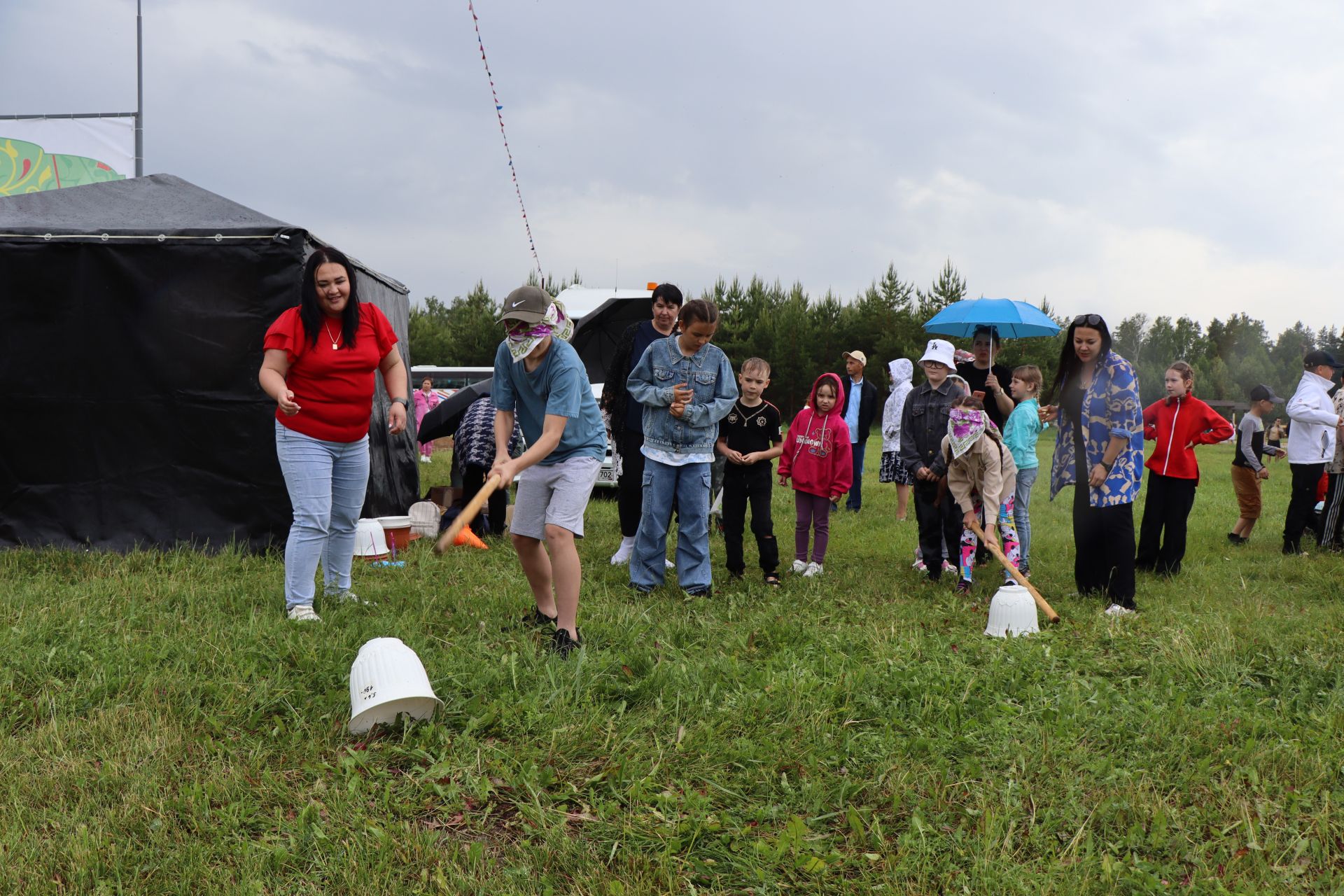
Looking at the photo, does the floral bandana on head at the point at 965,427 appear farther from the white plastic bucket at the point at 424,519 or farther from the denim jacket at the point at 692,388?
the white plastic bucket at the point at 424,519

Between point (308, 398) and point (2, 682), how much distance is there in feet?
6.01

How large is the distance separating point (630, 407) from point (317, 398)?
260cm

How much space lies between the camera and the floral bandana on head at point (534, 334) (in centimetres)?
439

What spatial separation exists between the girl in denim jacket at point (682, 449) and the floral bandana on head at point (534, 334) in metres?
1.56

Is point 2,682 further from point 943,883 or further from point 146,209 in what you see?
point 146,209

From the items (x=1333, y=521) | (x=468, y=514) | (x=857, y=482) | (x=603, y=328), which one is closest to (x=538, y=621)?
(x=468, y=514)

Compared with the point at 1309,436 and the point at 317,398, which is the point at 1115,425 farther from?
the point at 317,398

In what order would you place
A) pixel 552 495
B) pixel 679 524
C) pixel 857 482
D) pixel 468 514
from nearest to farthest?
pixel 468 514, pixel 552 495, pixel 679 524, pixel 857 482

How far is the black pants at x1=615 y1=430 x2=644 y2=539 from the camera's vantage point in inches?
275

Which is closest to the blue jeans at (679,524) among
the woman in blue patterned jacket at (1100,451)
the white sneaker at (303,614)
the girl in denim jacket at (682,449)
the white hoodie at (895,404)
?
the girl in denim jacket at (682,449)

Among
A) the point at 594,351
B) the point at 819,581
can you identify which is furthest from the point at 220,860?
the point at 594,351

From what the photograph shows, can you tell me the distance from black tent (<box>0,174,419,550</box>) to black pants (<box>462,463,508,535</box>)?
173 centimetres

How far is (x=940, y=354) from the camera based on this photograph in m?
6.86

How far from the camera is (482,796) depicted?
121 inches
